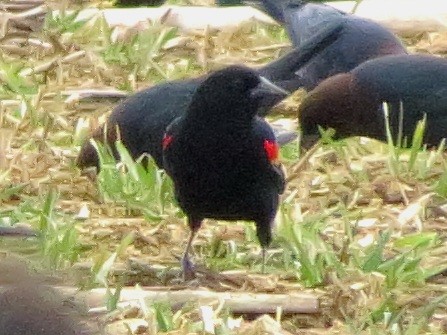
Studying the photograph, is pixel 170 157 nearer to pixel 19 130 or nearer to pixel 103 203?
pixel 103 203

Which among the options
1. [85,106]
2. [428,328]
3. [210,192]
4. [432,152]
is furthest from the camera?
[85,106]

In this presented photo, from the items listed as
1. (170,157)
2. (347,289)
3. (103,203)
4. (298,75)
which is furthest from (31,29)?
(347,289)

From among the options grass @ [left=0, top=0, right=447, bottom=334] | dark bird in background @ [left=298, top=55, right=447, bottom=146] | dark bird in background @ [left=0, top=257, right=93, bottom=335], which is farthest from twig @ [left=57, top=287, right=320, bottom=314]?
dark bird in background @ [left=298, top=55, right=447, bottom=146]

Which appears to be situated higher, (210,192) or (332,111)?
(210,192)

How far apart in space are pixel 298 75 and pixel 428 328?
10.5 feet

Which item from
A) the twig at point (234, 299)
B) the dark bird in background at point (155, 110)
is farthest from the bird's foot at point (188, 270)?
the dark bird in background at point (155, 110)

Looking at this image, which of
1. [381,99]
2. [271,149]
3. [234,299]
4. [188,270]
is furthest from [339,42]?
[234,299]

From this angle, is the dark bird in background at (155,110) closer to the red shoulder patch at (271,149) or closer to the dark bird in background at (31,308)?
the red shoulder patch at (271,149)

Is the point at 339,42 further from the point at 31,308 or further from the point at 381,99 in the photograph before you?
the point at 31,308

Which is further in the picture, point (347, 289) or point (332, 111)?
point (332, 111)

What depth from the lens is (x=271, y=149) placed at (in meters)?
4.54

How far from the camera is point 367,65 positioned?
6641 millimetres

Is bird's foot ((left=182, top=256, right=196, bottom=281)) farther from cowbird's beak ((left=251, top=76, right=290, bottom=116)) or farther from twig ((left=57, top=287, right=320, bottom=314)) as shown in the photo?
cowbird's beak ((left=251, top=76, right=290, bottom=116))

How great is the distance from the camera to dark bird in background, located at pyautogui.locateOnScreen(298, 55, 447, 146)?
6207mm
